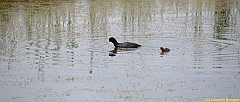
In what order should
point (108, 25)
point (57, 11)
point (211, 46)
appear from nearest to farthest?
point (211, 46) < point (108, 25) < point (57, 11)

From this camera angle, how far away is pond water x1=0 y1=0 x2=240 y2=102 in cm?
1041

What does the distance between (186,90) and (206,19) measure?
14.3 m

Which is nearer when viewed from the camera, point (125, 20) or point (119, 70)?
point (119, 70)

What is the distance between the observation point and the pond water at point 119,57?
10406mm

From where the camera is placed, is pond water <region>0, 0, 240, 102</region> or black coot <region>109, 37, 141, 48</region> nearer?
pond water <region>0, 0, 240, 102</region>

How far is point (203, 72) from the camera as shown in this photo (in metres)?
12.2

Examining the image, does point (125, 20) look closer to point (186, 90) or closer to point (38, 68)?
point (38, 68)

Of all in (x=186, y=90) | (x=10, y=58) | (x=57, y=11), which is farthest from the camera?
(x=57, y=11)

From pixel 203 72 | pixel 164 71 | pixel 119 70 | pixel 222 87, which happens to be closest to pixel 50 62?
pixel 119 70

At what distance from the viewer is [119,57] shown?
14805 millimetres

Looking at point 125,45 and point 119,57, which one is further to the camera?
point 125,45

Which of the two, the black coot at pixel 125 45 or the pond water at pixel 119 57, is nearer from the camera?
the pond water at pixel 119 57

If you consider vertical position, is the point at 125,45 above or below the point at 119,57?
above

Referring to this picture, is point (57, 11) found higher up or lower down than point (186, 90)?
higher up
